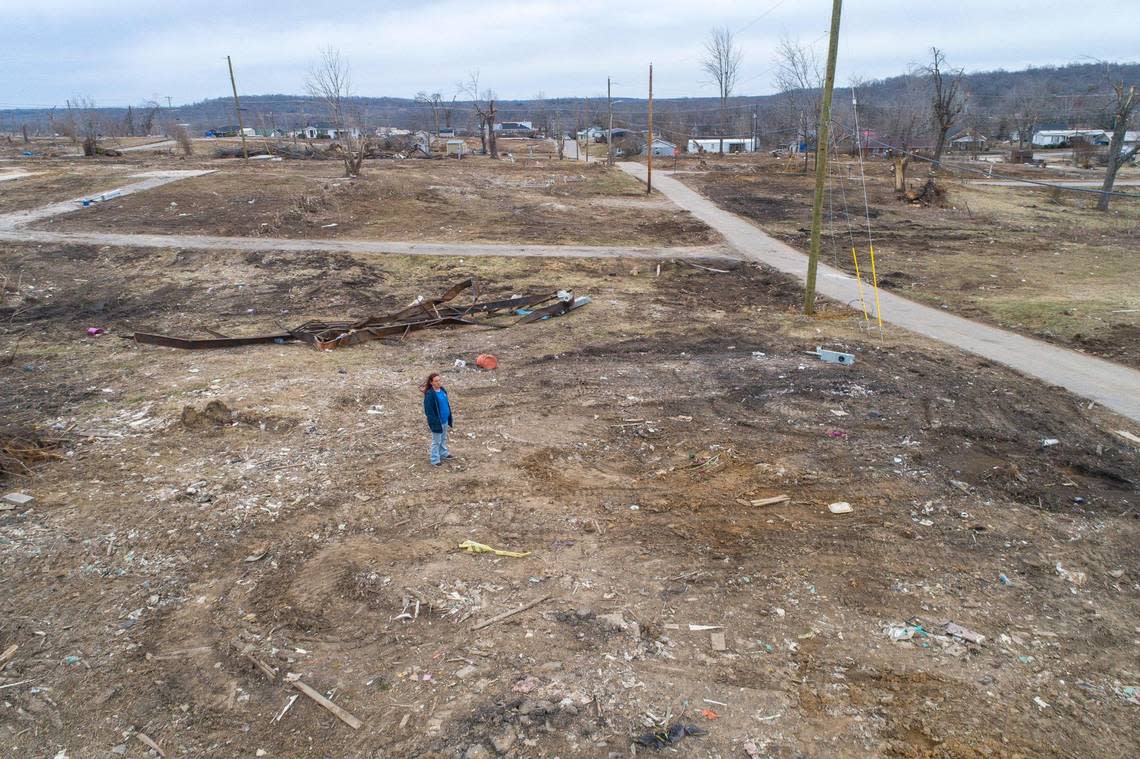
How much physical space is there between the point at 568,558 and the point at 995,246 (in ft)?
67.1

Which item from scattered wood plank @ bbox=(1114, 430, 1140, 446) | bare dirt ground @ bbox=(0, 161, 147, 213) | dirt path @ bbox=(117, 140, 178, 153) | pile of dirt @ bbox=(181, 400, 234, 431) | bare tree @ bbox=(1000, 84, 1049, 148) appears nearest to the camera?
scattered wood plank @ bbox=(1114, 430, 1140, 446)

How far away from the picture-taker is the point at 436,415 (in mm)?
7590

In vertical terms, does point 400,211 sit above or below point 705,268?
above

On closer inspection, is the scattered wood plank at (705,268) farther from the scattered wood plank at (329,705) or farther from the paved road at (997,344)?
the scattered wood plank at (329,705)

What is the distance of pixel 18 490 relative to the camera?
727 cm

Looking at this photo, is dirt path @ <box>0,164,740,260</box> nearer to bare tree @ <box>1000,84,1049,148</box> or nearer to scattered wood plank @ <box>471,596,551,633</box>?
scattered wood plank @ <box>471,596,551,633</box>

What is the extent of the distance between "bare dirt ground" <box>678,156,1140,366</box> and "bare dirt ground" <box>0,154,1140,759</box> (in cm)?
403

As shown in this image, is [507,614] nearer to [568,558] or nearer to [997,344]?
[568,558]

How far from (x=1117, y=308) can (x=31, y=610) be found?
1802 centimetres

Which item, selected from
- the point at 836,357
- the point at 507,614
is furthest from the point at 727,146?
the point at 507,614

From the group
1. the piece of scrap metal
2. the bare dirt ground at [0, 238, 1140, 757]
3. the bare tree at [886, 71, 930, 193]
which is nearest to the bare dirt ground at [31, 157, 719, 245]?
the piece of scrap metal

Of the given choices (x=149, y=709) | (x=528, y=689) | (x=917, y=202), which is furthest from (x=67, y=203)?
(x=917, y=202)

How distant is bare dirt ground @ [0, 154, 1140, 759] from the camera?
4496mm

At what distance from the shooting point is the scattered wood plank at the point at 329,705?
4434 mm
